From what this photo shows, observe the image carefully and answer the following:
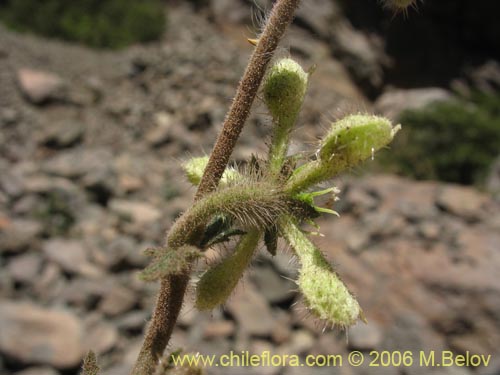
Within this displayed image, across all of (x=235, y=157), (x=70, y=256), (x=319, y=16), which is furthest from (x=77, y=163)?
(x=319, y=16)

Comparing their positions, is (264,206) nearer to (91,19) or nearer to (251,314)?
(251,314)

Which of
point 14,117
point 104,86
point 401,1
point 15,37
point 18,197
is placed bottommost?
point 401,1

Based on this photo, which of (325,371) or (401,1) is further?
(325,371)

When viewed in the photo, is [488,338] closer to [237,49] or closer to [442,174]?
[442,174]

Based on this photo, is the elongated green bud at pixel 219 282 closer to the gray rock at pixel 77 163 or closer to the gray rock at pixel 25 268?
the gray rock at pixel 25 268

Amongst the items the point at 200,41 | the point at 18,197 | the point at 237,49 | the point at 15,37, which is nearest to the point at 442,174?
the point at 237,49
